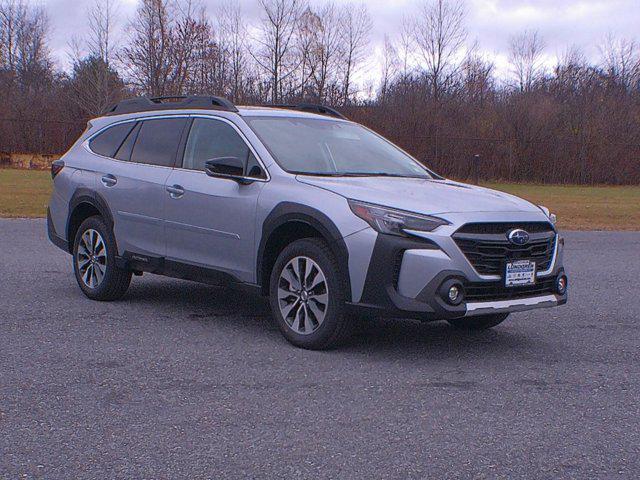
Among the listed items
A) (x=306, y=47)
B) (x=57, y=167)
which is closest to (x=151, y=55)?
(x=306, y=47)

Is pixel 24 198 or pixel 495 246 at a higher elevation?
pixel 495 246

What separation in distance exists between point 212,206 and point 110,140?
192cm

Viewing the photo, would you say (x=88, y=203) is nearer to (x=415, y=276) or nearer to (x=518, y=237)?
(x=415, y=276)

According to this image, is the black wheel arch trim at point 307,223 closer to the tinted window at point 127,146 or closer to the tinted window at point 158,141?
the tinted window at point 158,141

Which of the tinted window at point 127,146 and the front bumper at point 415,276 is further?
the tinted window at point 127,146

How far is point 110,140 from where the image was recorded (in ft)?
26.1

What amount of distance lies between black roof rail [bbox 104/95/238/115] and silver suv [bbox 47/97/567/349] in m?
0.02

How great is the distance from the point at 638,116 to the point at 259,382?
47318 mm

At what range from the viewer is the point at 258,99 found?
48.5 metres

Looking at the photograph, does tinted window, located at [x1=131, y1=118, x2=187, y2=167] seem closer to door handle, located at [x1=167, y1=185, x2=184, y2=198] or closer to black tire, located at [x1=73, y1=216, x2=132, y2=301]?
door handle, located at [x1=167, y1=185, x2=184, y2=198]

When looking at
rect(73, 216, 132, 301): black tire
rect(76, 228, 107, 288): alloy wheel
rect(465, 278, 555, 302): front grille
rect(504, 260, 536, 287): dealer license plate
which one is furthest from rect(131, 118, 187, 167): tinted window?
rect(504, 260, 536, 287): dealer license plate

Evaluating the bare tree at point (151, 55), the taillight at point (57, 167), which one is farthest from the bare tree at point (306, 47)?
the taillight at point (57, 167)

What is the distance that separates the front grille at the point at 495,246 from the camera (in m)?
5.48

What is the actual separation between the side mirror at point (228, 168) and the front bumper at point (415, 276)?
1205 mm
